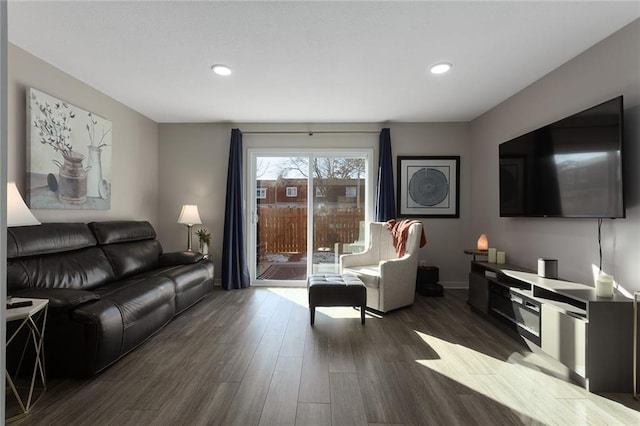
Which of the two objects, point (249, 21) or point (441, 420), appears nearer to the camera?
point (441, 420)

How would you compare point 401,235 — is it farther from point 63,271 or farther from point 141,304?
point 63,271

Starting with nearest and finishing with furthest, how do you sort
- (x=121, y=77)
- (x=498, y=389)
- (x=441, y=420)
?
(x=441, y=420), (x=498, y=389), (x=121, y=77)

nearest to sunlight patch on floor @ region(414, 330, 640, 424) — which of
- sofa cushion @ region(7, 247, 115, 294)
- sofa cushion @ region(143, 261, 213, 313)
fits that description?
sofa cushion @ region(143, 261, 213, 313)

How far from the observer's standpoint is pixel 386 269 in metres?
3.31

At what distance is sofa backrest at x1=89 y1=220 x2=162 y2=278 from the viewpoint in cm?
311

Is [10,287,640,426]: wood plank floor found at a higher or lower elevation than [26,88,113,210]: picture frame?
lower

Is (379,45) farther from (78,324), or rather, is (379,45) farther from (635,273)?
(78,324)

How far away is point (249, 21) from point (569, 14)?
7.04ft

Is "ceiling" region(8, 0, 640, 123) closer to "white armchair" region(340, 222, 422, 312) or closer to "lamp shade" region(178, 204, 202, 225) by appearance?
"lamp shade" region(178, 204, 202, 225)

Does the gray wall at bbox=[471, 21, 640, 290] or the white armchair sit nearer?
the gray wall at bbox=[471, 21, 640, 290]

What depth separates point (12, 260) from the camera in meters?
2.17

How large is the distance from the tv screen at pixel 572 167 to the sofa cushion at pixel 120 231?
425cm

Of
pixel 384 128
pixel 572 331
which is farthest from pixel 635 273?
pixel 384 128

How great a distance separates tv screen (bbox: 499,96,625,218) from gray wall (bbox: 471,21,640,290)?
5.1 inches
